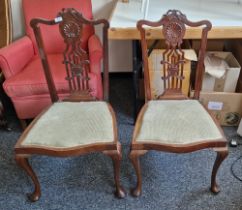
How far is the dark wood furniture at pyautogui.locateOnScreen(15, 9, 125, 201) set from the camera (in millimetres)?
1250

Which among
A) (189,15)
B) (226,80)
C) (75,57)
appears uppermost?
(189,15)

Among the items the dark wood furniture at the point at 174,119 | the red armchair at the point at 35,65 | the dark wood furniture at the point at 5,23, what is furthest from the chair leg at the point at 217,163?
the dark wood furniture at the point at 5,23

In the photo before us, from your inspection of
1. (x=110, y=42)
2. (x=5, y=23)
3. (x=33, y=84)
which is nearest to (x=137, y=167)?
(x=33, y=84)

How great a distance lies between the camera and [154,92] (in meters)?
1.85

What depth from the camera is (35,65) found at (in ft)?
6.27

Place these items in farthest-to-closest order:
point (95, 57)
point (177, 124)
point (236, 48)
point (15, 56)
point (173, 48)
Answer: point (236, 48) < point (15, 56) < point (95, 57) < point (173, 48) < point (177, 124)

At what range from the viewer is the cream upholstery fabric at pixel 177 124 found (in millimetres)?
1243

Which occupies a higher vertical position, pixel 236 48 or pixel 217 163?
pixel 236 48

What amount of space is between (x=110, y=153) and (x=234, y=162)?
2.78ft

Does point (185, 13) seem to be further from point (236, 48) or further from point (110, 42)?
point (110, 42)

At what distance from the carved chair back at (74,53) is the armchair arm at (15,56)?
0.37 metres

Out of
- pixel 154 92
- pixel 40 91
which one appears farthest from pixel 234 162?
pixel 40 91

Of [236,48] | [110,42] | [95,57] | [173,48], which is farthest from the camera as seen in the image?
[110,42]

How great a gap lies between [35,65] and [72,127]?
0.80 meters
